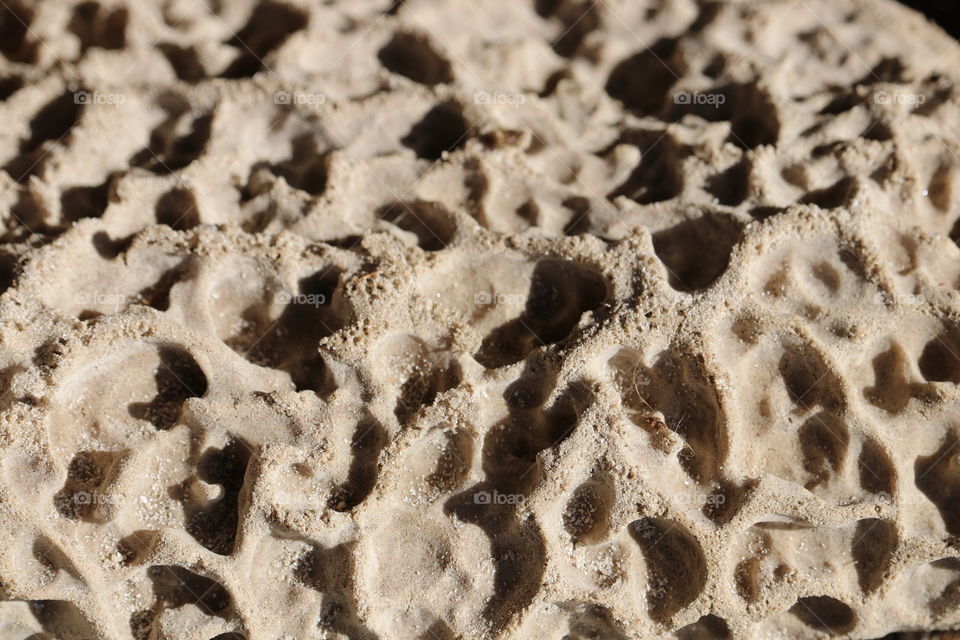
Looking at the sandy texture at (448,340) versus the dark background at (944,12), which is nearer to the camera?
the sandy texture at (448,340)

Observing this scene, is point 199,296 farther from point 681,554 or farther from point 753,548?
point 753,548

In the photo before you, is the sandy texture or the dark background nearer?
the sandy texture

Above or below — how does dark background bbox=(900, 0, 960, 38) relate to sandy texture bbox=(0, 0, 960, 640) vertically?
above

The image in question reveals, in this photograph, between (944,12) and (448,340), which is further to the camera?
(944,12)

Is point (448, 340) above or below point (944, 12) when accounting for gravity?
below
